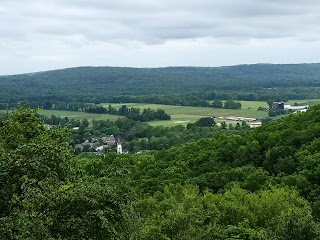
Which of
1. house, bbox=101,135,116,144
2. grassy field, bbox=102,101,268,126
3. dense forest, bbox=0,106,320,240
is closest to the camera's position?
dense forest, bbox=0,106,320,240

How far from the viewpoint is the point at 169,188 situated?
33438 mm

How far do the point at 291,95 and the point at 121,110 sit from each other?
195 feet

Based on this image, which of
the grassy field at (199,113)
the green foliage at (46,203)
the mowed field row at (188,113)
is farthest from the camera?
the mowed field row at (188,113)

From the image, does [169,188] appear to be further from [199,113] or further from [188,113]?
[188,113]

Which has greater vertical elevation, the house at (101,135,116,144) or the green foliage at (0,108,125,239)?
the green foliage at (0,108,125,239)

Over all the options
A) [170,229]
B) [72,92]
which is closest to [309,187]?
[170,229]

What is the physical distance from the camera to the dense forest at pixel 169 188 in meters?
10.8

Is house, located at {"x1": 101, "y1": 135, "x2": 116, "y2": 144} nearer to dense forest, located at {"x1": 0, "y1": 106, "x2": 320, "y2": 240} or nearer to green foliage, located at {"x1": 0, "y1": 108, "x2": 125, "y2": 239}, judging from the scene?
dense forest, located at {"x1": 0, "y1": 106, "x2": 320, "y2": 240}

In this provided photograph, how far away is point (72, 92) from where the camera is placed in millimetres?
175375

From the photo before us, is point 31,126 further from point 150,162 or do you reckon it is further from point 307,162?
point 150,162

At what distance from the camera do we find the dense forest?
1084 centimetres

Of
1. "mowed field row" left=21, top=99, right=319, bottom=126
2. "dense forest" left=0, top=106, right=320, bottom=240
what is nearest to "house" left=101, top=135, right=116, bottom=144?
"mowed field row" left=21, top=99, right=319, bottom=126

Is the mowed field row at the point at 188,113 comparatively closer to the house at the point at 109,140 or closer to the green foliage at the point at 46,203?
the house at the point at 109,140

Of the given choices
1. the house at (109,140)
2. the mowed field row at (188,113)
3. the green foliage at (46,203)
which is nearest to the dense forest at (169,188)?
the green foliage at (46,203)
